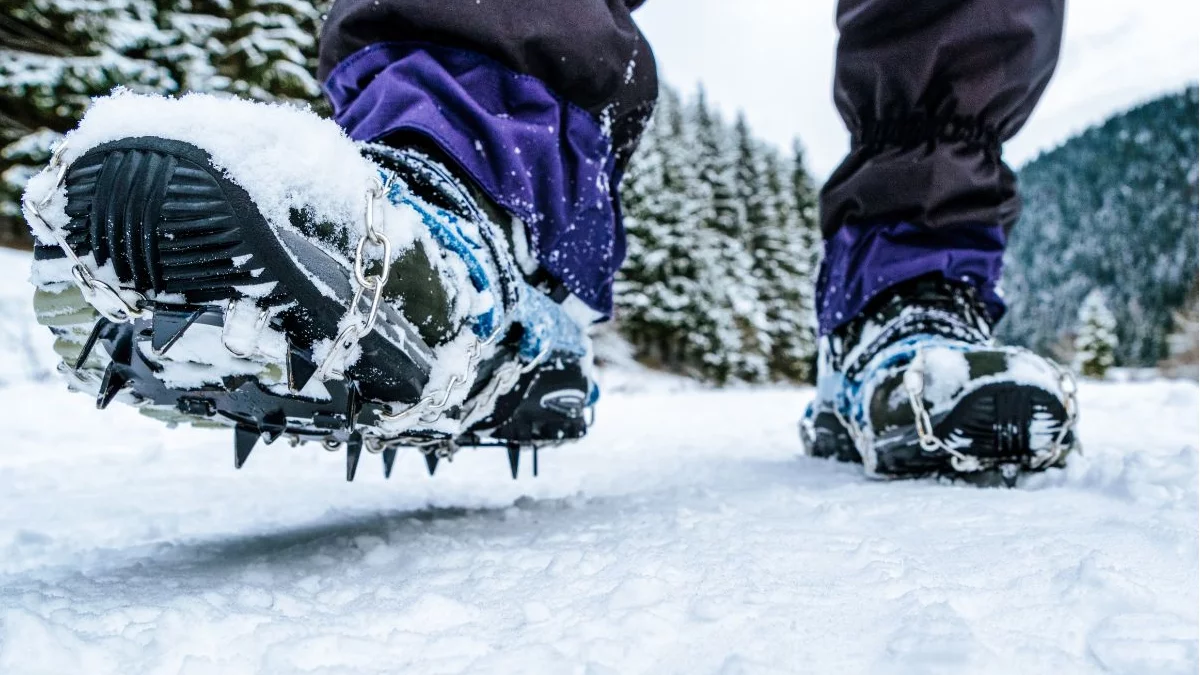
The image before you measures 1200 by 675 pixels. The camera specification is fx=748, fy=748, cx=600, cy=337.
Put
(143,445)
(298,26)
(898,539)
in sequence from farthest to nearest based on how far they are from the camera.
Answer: (298,26), (143,445), (898,539)

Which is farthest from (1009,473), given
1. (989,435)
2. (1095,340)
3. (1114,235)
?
Result: (1114,235)

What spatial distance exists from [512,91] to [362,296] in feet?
1.19

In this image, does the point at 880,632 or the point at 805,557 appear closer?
the point at 880,632

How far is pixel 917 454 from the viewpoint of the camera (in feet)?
2.95

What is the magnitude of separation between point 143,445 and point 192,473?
57 cm

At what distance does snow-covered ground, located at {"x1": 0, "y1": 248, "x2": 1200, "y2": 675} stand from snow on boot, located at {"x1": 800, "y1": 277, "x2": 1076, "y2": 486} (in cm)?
4

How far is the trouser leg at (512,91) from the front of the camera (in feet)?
2.41

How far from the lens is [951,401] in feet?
2.78

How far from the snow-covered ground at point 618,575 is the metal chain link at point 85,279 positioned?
0.64ft

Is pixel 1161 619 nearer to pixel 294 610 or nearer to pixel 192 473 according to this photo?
pixel 294 610

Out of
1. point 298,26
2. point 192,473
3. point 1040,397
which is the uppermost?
point 298,26

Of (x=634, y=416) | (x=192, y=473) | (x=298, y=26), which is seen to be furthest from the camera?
(x=298, y=26)

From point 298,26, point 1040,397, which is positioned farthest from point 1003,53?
point 298,26

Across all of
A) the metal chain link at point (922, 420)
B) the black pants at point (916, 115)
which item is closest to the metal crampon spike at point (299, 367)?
the black pants at point (916, 115)
